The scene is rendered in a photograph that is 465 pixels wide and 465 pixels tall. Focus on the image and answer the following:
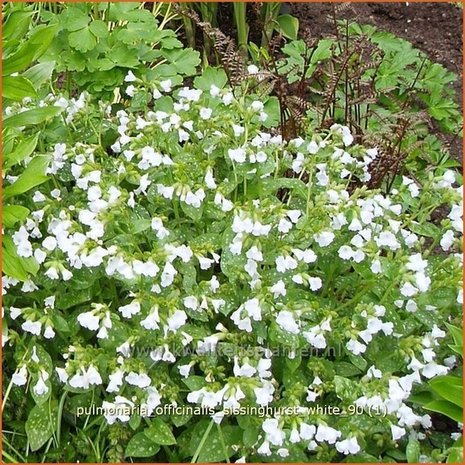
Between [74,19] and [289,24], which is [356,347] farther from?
[289,24]

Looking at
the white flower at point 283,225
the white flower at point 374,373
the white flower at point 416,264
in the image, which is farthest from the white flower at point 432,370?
the white flower at point 283,225

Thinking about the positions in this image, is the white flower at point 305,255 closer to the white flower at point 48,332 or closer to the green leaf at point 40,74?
the white flower at point 48,332

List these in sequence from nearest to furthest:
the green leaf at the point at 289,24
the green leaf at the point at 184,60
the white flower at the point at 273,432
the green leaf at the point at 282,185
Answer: the white flower at the point at 273,432
the green leaf at the point at 282,185
the green leaf at the point at 184,60
the green leaf at the point at 289,24

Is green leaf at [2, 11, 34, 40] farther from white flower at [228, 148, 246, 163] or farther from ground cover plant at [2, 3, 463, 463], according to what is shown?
white flower at [228, 148, 246, 163]

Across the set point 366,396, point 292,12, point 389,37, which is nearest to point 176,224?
point 366,396

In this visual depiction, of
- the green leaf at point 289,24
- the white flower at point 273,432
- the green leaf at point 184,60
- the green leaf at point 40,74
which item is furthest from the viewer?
the green leaf at point 289,24

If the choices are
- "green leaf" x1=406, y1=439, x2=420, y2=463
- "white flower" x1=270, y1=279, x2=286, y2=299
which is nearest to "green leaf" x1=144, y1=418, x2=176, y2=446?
"white flower" x1=270, y1=279, x2=286, y2=299

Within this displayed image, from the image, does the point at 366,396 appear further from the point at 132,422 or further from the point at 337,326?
the point at 132,422
